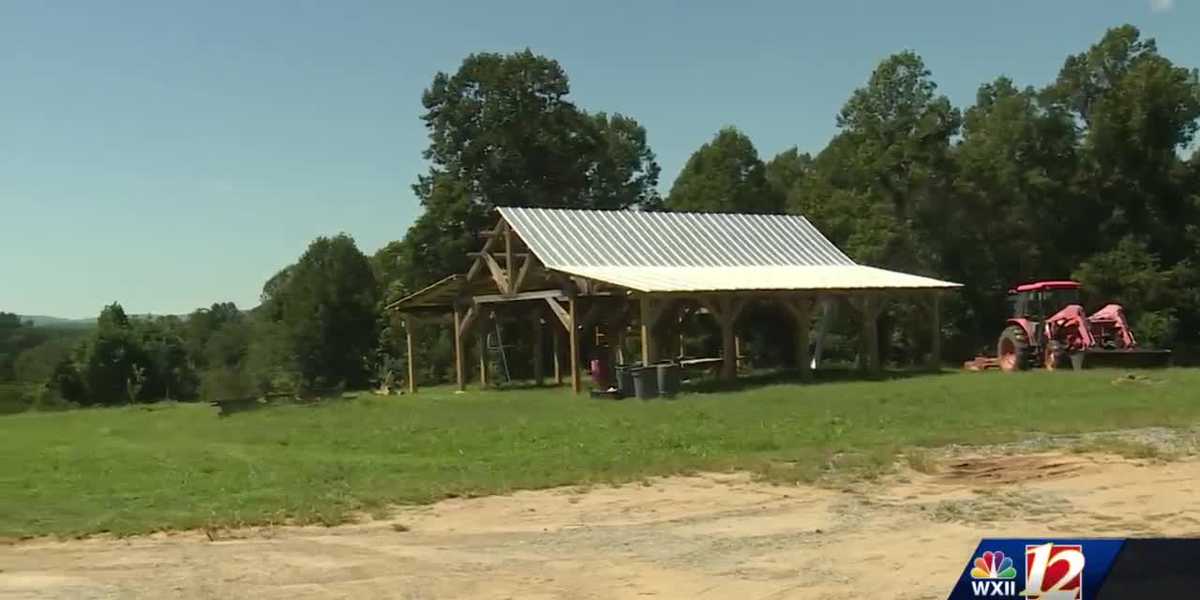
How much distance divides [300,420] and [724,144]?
40.2 metres

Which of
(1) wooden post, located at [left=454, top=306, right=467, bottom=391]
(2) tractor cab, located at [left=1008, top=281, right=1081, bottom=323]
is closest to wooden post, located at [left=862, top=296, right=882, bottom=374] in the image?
(2) tractor cab, located at [left=1008, top=281, right=1081, bottom=323]

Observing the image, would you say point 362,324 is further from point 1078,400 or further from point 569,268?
point 1078,400

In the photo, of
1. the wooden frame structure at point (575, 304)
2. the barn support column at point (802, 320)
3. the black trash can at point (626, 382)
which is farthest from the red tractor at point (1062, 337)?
the black trash can at point (626, 382)

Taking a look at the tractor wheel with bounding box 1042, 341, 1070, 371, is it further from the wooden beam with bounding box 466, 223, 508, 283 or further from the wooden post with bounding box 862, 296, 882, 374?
the wooden beam with bounding box 466, 223, 508, 283

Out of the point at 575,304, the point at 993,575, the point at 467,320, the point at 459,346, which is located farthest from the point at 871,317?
the point at 993,575

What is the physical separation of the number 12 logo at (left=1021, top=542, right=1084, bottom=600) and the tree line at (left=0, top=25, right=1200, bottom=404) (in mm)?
32353

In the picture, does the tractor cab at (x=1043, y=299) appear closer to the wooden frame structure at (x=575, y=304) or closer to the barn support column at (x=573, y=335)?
the wooden frame structure at (x=575, y=304)

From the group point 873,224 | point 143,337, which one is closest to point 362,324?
point 143,337

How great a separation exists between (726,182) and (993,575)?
174ft

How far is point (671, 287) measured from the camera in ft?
78.5

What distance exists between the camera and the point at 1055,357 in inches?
1041

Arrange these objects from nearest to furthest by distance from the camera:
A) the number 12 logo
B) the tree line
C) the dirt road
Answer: the number 12 logo, the dirt road, the tree line

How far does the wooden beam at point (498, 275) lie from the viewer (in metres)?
29.6

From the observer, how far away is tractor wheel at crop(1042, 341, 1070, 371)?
26.5 metres
